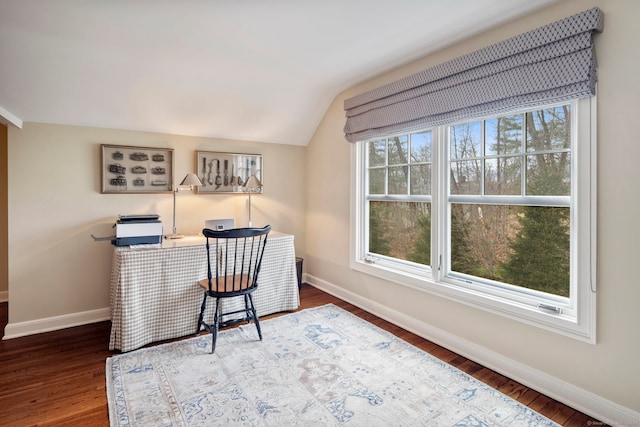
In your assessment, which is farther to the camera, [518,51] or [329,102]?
[329,102]

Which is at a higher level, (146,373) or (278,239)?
(278,239)

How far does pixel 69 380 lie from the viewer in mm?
2164

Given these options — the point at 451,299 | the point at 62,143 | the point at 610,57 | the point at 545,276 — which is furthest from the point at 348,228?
the point at 62,143

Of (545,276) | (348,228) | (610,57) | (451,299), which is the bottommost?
(451,299)

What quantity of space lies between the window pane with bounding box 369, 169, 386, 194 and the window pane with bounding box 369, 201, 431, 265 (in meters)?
0.13

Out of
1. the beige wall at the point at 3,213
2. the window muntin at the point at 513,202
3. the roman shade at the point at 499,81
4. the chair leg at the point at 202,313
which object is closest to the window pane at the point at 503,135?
the window muntin at the point at 513,202

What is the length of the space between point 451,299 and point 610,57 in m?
1.77

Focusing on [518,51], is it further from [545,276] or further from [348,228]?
[348,228]

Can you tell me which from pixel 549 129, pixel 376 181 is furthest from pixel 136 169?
pixel 549 129

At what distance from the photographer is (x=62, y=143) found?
2.99m

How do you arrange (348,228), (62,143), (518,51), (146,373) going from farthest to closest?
(348,228), (62,143), (146,373), (518,51)

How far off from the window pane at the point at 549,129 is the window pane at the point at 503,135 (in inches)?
2.8

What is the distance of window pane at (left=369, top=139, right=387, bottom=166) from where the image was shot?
333 centimetres

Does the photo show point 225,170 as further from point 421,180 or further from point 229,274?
point 421,180
